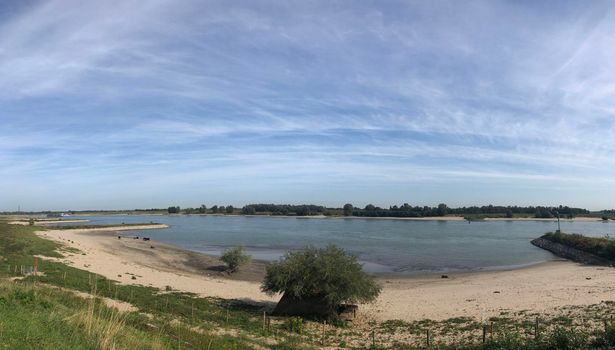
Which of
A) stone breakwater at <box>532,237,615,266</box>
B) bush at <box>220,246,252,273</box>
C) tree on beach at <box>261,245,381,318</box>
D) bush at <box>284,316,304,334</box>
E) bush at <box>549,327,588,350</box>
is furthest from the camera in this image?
stone breakwater at <box>532,237,615,266</box>

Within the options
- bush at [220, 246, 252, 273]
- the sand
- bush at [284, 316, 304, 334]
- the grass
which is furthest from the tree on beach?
bush at [220, 246, 252, 273]

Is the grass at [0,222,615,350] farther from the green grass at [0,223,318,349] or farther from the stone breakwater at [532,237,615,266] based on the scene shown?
the stone breakwater at [532,237,615,266]

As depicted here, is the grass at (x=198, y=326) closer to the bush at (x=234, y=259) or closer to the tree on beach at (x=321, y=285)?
the tree on beach at (x=321, y=285)

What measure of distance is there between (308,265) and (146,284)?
13141mm

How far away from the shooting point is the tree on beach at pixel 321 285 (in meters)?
23.5

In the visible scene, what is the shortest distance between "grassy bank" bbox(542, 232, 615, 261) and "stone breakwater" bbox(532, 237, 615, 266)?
1.97 feet

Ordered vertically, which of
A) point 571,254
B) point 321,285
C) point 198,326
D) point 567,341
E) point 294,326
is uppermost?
point 567,341

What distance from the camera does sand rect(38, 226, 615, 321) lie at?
2538cm

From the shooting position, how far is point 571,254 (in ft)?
199

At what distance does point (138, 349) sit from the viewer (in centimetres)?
922

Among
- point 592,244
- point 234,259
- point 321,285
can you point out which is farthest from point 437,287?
point 592,244

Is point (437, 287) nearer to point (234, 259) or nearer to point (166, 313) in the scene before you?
point (234, 259)

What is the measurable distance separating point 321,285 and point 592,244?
5119cm

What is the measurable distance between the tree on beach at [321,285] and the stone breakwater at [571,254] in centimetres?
3943
